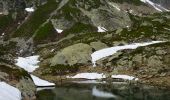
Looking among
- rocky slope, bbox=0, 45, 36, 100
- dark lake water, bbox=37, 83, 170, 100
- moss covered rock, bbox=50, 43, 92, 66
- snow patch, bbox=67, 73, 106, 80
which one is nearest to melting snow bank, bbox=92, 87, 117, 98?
dark lake water, bbox=37, 83, 170, 100

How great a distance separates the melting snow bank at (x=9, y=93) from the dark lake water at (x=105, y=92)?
13.5m

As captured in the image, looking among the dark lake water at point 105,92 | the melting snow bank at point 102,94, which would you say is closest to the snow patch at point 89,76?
the dark lake water at point 105,92

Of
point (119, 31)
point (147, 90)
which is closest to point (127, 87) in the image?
point (147, 90)

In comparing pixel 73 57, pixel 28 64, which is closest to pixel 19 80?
pixel 73 57

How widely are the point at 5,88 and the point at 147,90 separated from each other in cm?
4422

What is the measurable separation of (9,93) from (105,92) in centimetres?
3639

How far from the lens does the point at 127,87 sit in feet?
307

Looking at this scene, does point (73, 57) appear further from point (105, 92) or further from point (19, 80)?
point (19, 80)

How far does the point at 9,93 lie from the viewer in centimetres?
A: 5134

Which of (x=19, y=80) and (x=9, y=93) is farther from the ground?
(x=19, y=80)

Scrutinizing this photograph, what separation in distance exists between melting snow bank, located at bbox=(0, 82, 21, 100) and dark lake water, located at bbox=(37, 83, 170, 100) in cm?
1349

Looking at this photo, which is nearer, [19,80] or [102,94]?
[19,80]

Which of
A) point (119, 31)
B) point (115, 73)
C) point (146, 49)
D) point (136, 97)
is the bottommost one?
point (136, 97)

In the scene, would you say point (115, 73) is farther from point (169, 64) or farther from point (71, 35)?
point (71, 35)
